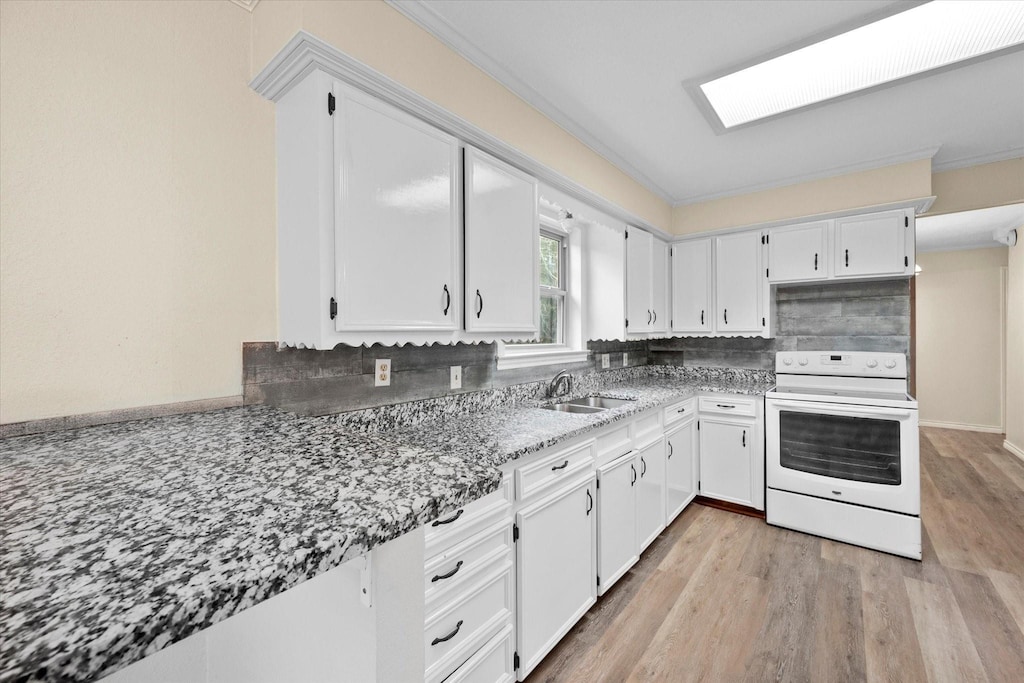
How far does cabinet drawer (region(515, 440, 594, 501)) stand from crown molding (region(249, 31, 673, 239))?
135 cm

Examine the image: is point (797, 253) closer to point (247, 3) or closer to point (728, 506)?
point (728, 506)

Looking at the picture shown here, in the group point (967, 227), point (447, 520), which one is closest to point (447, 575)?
point (447, 520)

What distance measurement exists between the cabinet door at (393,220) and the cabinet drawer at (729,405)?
237 centimetres

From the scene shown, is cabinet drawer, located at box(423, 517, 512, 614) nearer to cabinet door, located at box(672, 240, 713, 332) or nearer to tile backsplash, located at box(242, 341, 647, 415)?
tile backsplash, located at box(242, 341, 647, 415)

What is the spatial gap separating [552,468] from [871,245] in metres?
2.90

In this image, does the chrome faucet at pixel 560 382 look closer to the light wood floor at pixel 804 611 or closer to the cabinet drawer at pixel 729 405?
the light wood floor at pixel 804 611

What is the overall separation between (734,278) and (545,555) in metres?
2.83

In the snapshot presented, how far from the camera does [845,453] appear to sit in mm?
2740

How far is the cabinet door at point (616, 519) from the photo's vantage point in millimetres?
2076

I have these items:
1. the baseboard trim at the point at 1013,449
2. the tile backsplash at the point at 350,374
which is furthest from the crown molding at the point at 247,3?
the baseboard trim at the point at 1013,449

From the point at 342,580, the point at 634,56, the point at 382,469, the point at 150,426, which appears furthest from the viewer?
the point at 634,56

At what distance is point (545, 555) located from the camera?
1698 millimetres

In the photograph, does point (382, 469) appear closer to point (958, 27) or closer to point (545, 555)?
point (545, 555)

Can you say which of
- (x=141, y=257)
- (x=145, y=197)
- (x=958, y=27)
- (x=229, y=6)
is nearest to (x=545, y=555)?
(x=141, y=257)
